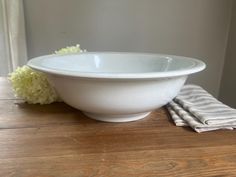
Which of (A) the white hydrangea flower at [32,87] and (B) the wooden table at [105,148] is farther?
(A) the white hydrangea flower at [32,87]

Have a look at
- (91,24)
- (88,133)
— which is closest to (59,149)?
(88,133)

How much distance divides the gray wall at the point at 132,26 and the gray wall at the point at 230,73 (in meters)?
0.05

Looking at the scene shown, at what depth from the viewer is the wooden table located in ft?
1.41

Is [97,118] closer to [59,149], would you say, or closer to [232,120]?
[59,149]

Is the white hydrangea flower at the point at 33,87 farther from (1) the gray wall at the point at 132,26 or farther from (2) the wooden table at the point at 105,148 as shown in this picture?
(1) the gray wall at the point at 132,26

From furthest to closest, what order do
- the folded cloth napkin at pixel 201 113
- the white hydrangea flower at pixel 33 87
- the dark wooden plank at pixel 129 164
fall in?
the white hydrangea flower at pixel 33 87 < the folded cloth napkin at pixel 201 113 < the dark wooden plank at pixel 129 164

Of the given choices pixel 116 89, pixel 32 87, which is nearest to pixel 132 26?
pixel 32 87

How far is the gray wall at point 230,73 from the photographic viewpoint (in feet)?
5.21

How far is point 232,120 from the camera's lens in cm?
59

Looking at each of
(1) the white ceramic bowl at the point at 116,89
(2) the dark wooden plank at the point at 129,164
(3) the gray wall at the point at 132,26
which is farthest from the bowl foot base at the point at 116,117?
(3) the gray wall at the point at 132,26

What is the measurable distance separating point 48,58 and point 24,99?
145mm

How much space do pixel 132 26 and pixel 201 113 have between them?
116cm

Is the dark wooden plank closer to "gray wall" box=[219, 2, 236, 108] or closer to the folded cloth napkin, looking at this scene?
the folded cloth napkin

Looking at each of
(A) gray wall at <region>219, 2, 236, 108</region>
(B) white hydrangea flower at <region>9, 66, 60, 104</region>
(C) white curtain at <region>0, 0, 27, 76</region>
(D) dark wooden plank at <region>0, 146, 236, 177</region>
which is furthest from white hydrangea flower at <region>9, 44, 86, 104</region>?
(A) gray wall at <region>219, 2, 236, 108</region>
